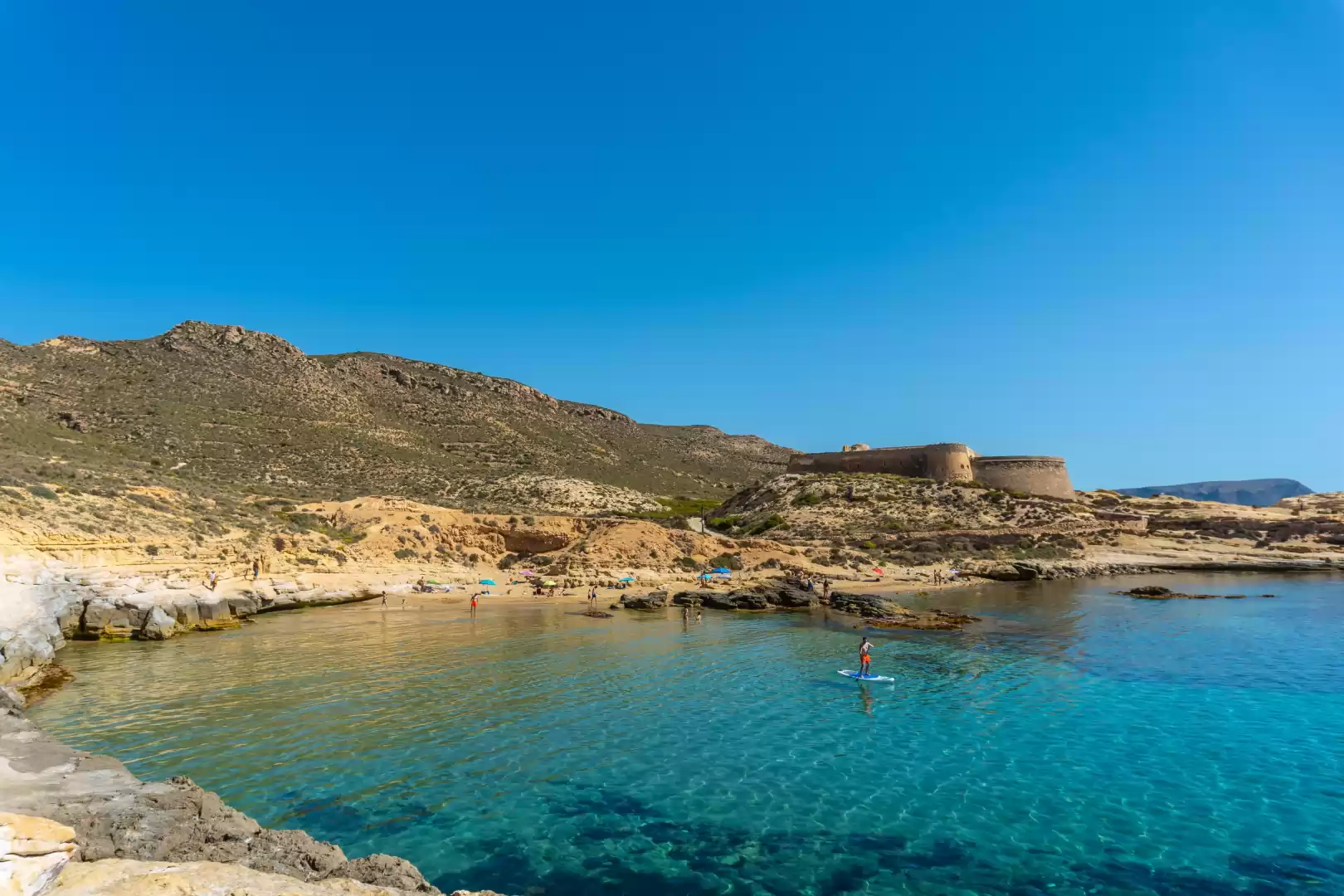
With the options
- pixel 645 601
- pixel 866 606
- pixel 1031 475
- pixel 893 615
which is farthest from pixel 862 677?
pixel 1031 475

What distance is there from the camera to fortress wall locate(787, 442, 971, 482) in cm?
7194

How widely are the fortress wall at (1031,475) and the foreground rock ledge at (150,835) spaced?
71.8 metres

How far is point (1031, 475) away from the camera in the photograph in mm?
70438

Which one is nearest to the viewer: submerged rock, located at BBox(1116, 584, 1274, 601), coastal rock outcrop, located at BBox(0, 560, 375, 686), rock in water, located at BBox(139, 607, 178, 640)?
coastal rock outcrop, located at BBox(0, 560, 375, 686)

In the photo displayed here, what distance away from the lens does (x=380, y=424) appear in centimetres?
7019

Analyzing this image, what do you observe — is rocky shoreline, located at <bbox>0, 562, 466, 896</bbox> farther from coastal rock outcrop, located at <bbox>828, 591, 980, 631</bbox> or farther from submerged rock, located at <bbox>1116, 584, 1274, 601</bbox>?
submerged rock, located at <bbox>1116, 584, 1274, 601</bbox>

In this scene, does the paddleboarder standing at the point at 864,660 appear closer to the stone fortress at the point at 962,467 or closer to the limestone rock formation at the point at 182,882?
the limestone rock formation at the point at 182,882

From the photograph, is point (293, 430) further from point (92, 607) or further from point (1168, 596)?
point (1168, 596)

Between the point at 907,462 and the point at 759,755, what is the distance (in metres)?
65.4

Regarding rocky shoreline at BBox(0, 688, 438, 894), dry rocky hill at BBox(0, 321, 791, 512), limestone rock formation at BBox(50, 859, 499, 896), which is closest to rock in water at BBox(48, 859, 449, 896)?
limestone rock formation at BBox(50, 859, 499, 896)

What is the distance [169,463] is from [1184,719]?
54645 mm

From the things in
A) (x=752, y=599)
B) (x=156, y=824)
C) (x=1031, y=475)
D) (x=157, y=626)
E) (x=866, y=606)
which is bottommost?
(x=866, y=606)

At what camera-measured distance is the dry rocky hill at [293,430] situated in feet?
152

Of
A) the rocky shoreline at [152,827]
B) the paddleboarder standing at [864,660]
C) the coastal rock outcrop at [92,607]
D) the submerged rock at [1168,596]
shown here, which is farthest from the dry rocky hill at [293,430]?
the submerged rock at [1168,596]
